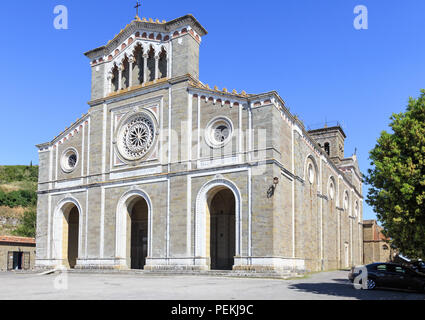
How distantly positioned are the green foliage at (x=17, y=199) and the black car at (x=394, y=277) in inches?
3034

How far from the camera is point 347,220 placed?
52.1 m

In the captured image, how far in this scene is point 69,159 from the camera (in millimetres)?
37312

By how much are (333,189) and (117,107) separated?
2340cm

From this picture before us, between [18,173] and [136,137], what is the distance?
93030 mm

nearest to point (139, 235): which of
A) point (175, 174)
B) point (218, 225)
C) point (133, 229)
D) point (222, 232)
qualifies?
point (133, 229)

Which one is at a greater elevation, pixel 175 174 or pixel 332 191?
pixel 175 174

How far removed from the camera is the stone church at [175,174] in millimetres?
27812

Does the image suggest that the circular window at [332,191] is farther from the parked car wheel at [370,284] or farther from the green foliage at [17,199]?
the green foliage at [17,199]

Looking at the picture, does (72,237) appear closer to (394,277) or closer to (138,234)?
(138,234)

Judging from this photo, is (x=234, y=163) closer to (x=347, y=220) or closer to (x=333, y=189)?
(x=333, y=189)

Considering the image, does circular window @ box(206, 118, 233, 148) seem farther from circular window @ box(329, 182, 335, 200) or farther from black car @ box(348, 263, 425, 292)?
circular window @ box(329, 182, 335, 200)
